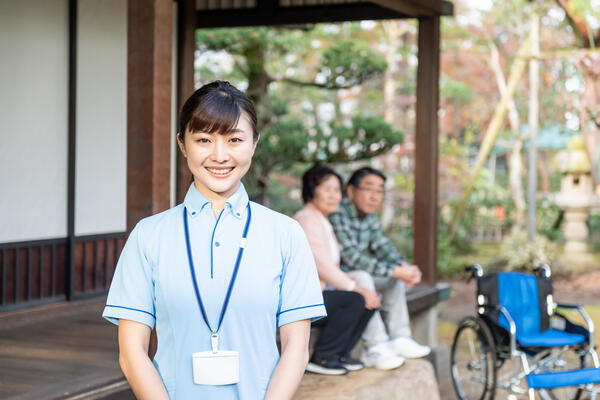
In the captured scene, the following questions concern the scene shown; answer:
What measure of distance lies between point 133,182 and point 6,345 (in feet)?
5.26

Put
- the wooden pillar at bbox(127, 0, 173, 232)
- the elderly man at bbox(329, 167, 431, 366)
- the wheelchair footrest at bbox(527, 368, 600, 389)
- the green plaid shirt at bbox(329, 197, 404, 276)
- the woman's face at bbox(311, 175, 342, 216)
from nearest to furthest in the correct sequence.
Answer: the wooden pillar at bbox(127, 0, 173, 232), the wheelchair footrest at bbox(527, 368, 600, 389), the woman's face at bbox(311, 175, 342, 216), the elderly man at bbox(329, 167, 431, 366), the green plaid shirt at bbox(329, 197, 404, 276)

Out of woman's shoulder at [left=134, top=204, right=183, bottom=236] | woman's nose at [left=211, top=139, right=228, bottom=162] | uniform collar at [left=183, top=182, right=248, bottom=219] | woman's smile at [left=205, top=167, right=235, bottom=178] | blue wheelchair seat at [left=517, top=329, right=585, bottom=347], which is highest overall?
woman's nose at [left=211, top=139, right=228, bottom=162]

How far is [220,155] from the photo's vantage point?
172 centimetres

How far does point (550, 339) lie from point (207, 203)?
3.46 metres

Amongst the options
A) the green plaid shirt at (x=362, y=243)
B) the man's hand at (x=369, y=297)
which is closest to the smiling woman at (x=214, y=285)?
the man's hand at (x=369, y=297)

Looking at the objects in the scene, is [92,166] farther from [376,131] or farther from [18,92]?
[376,131]

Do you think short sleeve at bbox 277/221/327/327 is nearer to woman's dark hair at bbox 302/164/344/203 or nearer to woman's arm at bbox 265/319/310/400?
woman's arm at bbox 265/319/310/400

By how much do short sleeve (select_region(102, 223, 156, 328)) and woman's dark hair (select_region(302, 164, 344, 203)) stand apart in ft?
9.15

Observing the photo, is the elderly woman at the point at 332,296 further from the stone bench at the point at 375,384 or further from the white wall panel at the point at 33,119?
the white wall panel at the point at 33,119

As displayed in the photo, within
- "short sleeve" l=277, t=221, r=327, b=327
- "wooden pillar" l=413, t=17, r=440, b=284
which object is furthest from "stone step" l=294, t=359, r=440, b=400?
"short sleeve" l=277, t=221, r=327, b=327

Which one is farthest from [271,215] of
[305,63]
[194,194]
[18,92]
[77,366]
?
[305,63]

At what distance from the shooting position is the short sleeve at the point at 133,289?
1.71 metres

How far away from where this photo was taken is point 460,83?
49.5 ft

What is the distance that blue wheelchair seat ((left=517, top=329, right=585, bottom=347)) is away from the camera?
4.67 metres
